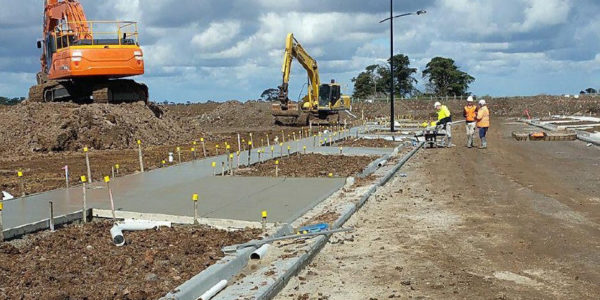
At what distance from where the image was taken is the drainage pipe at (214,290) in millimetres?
5150

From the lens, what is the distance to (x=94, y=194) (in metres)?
10.8

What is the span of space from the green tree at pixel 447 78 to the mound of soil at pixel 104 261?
269 feet

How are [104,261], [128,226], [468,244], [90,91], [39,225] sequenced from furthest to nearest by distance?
[90,91] → [39,225] → [128,226] → [468,244] → [104,261]

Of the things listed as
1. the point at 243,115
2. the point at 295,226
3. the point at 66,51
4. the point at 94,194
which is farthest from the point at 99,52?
the point at 243,115

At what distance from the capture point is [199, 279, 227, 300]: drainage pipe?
16.9 feet

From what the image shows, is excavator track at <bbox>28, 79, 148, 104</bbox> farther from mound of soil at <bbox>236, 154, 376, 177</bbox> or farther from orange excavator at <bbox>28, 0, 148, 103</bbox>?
mound of soil at <bbox>236, 154, 376, 177</bbox>

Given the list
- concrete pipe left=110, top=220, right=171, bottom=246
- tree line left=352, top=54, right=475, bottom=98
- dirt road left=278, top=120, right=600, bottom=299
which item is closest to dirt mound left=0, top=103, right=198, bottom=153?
dirt road left=278, top=120, right=600, bottom=299

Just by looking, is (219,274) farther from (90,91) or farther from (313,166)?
(90,91)

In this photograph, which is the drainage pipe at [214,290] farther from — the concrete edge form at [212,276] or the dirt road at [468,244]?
the dirt road at [468,244]

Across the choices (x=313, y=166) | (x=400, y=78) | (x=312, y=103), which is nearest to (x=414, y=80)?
(x=400, y=78)

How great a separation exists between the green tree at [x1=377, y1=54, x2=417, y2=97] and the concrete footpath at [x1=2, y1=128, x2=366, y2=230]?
75.4 meters

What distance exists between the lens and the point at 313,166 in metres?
14.8

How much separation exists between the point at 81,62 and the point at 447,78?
71406 mm

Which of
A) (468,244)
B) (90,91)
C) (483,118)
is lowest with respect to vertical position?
(468,244)
